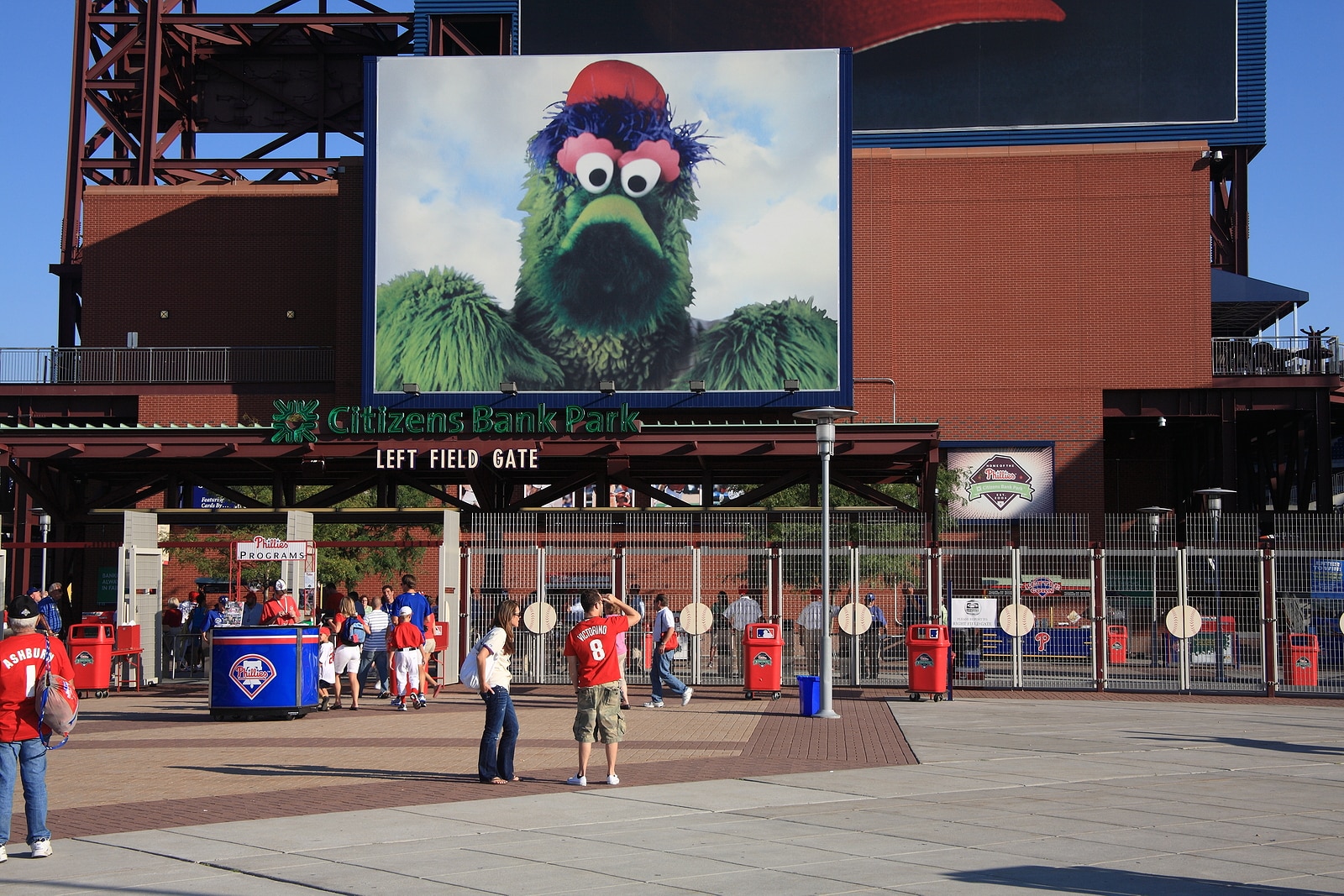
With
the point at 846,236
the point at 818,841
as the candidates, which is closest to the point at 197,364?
the point at 846,236

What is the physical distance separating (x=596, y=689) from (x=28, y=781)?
4734 millimetres

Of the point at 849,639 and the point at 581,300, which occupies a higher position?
the point at 581,300

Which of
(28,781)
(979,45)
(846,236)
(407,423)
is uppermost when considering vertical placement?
(979,45)

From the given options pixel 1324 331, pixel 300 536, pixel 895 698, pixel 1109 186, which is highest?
pixel 1109 186

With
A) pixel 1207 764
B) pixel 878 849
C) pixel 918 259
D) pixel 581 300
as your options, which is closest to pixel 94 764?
pixel 878 849

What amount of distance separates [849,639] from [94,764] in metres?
13.0

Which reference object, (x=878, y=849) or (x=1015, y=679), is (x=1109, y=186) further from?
(x=878, y=849)

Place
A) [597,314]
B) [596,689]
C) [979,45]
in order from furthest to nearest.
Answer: [979,45], [597,314], [596,689]

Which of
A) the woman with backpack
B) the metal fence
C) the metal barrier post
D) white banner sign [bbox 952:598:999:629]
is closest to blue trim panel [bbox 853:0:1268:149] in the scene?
the metal fence

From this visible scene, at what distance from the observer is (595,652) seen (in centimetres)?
1276

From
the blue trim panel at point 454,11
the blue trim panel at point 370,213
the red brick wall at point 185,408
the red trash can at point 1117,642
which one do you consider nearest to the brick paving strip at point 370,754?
the red trash can at point 1117,642

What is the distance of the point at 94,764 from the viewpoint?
14.6 meters

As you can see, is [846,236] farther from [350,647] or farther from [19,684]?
[19,684]

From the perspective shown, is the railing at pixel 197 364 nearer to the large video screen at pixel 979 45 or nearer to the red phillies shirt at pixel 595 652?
the large video screen at pixel 979 45
